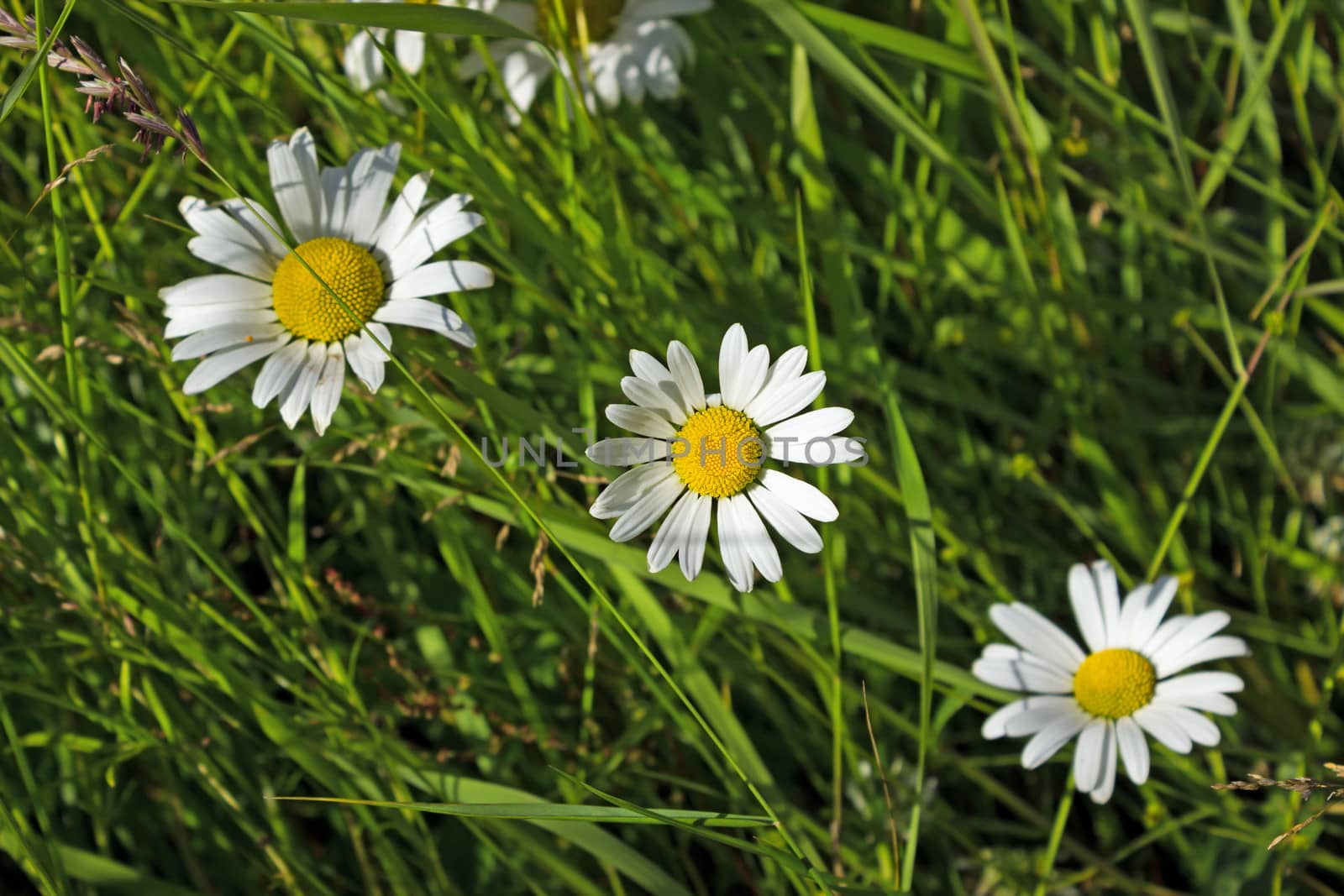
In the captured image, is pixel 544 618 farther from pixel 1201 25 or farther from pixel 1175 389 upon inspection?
pixel 1201 25

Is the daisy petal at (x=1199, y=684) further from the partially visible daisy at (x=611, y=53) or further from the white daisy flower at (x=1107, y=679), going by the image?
the partially visible daisy at (x=611, y=53)

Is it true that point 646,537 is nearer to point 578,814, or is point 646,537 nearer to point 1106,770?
point 578,814

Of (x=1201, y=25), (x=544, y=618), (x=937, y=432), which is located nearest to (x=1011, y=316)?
(x=937, y=432)

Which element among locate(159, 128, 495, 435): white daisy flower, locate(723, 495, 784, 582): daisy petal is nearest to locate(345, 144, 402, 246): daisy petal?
A: locate(159, 128, 495, 435): white daisy flower

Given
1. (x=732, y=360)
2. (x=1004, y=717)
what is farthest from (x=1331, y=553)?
Answer: (x=732, y=360)

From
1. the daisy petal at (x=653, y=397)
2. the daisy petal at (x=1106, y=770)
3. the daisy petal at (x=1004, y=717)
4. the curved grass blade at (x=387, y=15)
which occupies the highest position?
the curved grass blade at (x=387, y=15)

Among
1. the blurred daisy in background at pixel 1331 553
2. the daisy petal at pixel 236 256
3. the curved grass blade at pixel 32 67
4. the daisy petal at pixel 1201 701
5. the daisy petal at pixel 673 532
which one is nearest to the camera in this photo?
the curved grass blade at pixel 32 67

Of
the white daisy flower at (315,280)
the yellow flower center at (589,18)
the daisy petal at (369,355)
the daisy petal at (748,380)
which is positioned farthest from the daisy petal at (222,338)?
the yellow flower center at (589,18)
